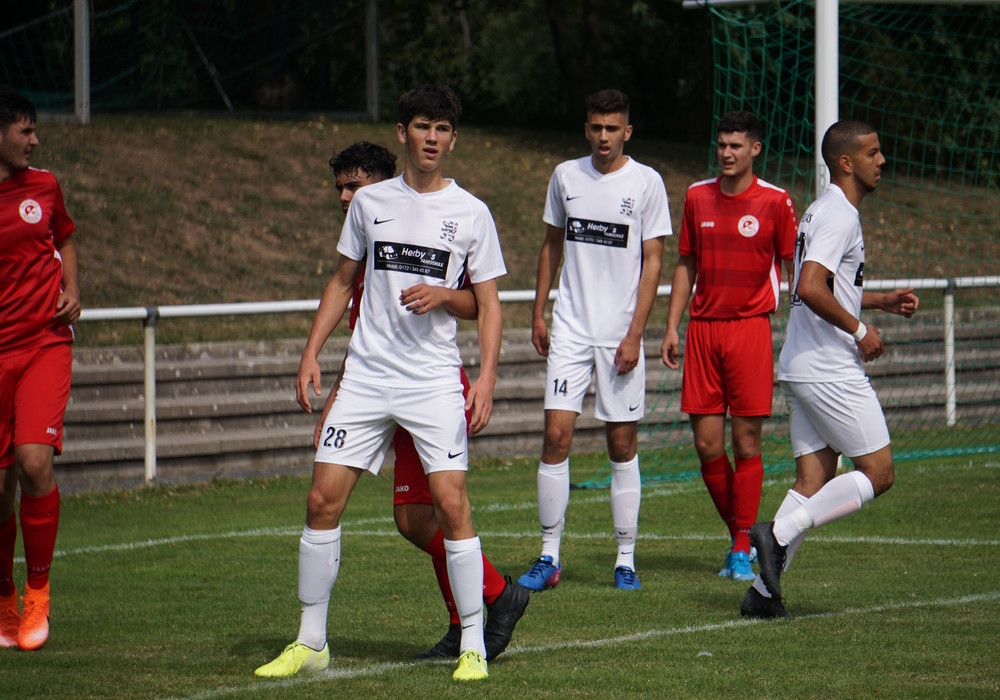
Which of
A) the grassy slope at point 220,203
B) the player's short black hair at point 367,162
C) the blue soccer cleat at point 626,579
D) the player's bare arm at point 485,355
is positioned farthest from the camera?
the grassy slope at point 220,203

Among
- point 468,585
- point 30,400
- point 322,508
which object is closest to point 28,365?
point 30,400

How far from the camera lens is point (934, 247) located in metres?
18.1

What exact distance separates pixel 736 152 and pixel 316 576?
11.2ft

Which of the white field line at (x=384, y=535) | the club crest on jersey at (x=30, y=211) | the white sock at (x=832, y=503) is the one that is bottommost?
the white field line at (x=384, y=535)

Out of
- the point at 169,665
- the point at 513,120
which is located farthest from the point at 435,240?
the point at 513,120

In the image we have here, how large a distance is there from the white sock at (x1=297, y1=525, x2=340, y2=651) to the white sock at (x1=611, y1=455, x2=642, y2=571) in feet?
7.42

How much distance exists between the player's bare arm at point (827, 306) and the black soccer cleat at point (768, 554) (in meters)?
0.87

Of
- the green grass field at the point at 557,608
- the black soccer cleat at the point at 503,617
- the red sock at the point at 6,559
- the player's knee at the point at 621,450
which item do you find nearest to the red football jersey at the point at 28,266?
the red sock at the point at 6,559

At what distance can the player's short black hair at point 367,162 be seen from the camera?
5.71m

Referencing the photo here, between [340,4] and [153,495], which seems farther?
[340,4]

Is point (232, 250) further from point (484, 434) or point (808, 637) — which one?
point (808, 637)

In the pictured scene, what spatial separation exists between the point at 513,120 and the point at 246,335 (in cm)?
1550

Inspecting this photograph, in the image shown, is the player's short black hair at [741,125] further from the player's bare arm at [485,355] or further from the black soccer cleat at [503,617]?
the black soccer cleat at [503,617]

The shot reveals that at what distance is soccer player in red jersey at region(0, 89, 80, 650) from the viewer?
19.2ft
